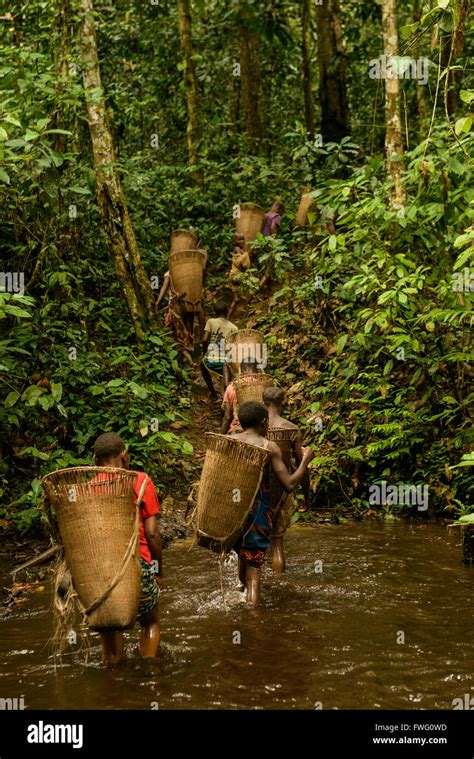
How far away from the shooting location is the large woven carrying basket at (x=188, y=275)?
37.1ft

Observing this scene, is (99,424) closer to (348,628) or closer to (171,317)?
(171,317)

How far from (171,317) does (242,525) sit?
21.8 feet

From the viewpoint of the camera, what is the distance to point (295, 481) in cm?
586

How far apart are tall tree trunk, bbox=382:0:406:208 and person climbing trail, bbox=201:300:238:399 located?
2979 millimetres

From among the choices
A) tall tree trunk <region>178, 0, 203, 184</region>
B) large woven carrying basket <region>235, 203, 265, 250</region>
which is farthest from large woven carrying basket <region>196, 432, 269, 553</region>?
tall tree trunk <region>178, 0, 203, 184</region>

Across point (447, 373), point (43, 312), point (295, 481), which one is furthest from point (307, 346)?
point (295, 481)

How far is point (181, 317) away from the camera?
1163 centimetres

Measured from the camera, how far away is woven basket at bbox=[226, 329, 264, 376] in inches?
386

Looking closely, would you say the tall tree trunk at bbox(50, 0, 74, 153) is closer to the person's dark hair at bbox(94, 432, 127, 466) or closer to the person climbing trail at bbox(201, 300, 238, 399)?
the person climbing trail at bbox(201, 300, 238, 399)

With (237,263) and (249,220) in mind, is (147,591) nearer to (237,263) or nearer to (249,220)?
(237,263)

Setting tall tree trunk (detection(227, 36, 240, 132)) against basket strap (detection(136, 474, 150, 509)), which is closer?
basket strap (detection(136, 474, 150, 509))

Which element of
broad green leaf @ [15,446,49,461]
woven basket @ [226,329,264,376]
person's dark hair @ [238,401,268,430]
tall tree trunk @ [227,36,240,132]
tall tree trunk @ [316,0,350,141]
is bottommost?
broad green leaf @ [15,446,49,461]

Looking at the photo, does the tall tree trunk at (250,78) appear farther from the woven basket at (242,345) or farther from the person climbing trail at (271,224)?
the woven basket at (242,345)

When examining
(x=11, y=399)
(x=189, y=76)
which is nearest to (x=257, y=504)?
(x=11, y=399)
